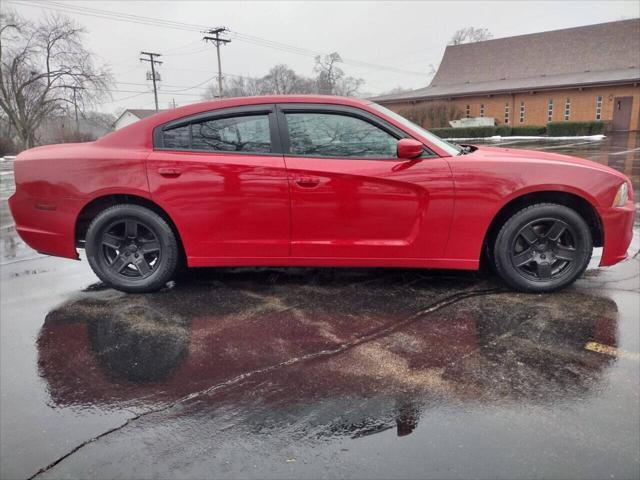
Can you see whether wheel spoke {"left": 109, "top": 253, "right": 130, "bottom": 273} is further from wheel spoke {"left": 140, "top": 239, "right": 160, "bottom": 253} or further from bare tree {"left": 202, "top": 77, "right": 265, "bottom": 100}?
bare tree {"left": 202, "top": 77, "right": 265, "bottom": 100}

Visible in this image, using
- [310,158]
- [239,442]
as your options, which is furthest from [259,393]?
[310,158]

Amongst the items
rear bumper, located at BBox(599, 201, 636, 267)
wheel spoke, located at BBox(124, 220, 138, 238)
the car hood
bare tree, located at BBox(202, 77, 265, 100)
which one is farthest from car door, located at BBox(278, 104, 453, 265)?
bare tree, located at BBox(202, 77, 265, 100)

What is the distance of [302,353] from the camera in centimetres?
300

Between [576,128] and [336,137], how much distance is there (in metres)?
34.6

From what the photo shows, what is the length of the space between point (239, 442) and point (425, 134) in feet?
8.89

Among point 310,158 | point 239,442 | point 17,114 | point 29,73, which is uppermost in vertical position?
point 29,73

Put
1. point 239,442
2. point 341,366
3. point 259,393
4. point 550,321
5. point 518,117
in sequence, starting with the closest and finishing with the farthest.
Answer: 1. point 239,442
2. point 259,393
3. point 341,366
4. point 550,321
5. point 518,117

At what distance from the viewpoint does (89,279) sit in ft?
15.2

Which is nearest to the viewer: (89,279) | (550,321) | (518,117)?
(550,321)

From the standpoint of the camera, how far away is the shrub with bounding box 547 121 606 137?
107 feet

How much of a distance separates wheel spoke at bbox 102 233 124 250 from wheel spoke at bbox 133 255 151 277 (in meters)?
0.19

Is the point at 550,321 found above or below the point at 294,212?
below

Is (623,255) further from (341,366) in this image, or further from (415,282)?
(341,366)

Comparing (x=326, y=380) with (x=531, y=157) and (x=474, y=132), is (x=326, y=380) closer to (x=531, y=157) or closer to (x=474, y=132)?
(x=531, y=157)
